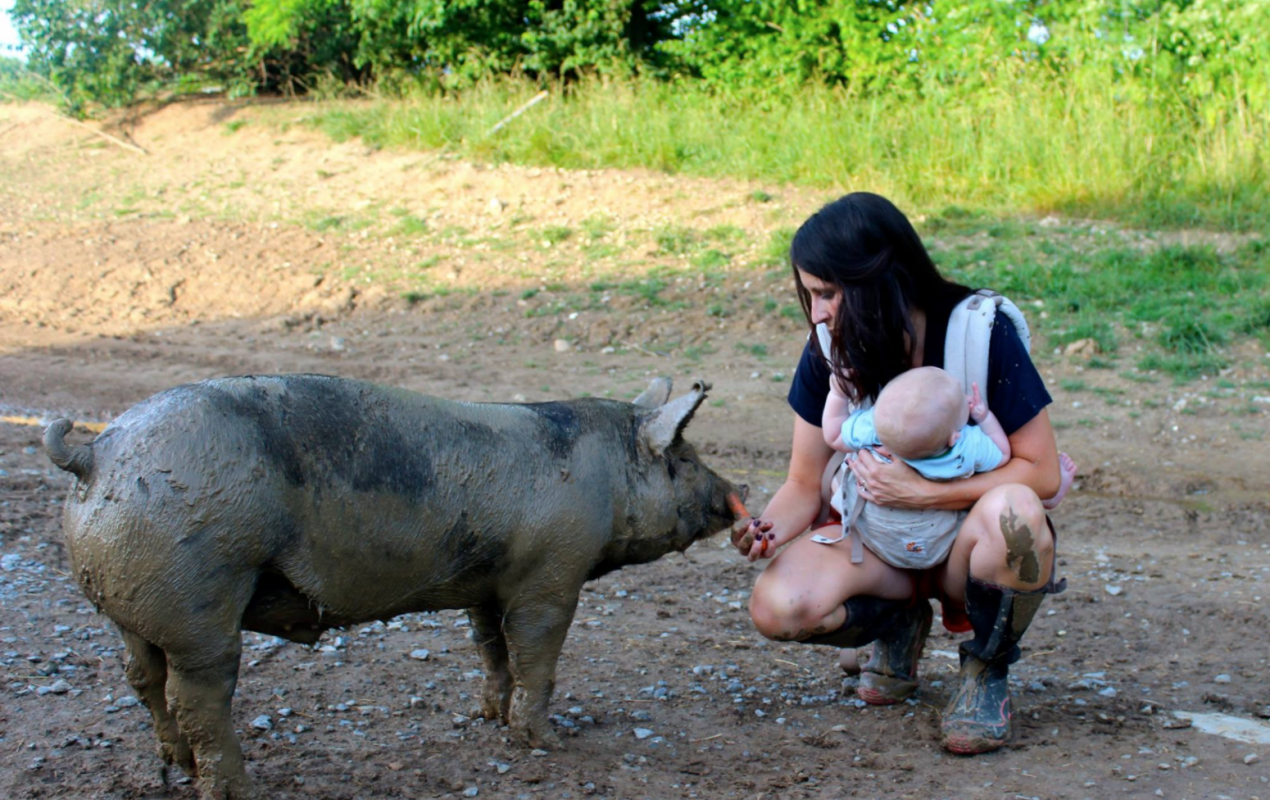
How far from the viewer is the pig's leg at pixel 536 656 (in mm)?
3402

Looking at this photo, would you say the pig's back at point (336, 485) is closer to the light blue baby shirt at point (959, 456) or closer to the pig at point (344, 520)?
the pig at point (344, 520)

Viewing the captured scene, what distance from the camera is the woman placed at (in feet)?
11.1

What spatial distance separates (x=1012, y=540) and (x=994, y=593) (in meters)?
0.20

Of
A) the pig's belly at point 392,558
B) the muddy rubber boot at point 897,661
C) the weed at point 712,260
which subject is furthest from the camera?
the weed at point 712,260

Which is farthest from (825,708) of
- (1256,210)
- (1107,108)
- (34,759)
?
(1107,108)

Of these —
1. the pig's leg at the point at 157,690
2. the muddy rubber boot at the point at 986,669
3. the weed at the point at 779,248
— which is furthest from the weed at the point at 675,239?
the pig's leg at the point at 157,690

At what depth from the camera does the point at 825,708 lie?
390cm

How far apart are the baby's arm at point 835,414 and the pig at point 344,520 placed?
400mm

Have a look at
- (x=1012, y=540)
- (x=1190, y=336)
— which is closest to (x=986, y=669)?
(x=1012, y=540)

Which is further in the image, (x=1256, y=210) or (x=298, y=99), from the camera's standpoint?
(x=298, y=99)

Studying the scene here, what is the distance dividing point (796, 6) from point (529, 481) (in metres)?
13.5

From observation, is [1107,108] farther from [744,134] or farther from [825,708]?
[825,708]

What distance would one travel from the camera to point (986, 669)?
356cm

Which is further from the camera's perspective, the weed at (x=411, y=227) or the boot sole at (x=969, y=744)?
the weed at (x=411, y=227)
